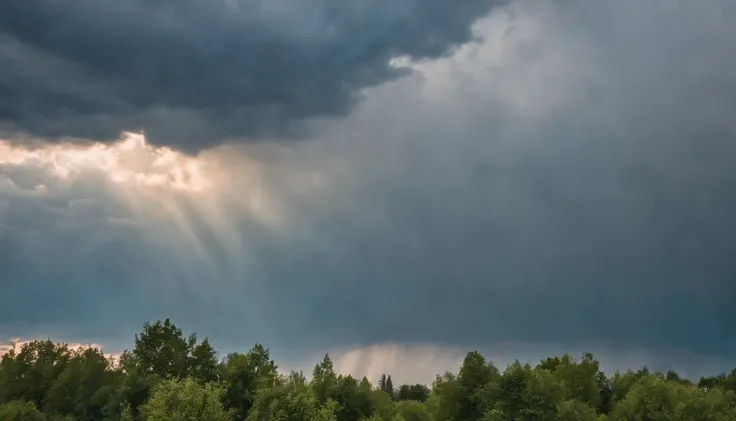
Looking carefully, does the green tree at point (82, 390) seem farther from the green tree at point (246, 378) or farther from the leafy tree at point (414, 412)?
the leafy tree at point (414, 412)

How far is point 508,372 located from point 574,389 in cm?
2812

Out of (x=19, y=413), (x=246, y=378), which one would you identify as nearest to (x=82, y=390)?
(x=19, y=413)

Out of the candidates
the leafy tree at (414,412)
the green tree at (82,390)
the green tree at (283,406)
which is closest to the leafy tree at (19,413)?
the green tree at (82,390)

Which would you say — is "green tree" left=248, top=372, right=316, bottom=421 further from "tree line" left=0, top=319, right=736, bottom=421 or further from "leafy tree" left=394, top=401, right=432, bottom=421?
"leafy tree" left=394, top=401, right=432, bottom=421

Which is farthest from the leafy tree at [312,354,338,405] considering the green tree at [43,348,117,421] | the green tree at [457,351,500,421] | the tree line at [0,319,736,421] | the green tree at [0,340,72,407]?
the green tree at [0,340,72,407]

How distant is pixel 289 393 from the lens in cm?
7762

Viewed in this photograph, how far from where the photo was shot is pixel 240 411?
91.8 meters

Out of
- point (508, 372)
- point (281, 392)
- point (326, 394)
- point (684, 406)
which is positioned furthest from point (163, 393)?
point (684, 406)

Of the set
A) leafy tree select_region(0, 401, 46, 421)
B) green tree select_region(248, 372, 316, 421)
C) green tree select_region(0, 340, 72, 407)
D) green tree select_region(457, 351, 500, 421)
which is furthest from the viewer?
green tree select_region(0, 340, 72, 407)

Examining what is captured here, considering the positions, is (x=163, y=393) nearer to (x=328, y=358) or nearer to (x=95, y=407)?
(x=328, y=358)

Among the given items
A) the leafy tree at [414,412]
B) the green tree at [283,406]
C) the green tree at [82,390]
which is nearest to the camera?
the green tree at [283,406]

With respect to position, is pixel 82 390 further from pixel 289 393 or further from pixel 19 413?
pixel 289 393

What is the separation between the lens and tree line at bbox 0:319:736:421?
Answer: 244 feet

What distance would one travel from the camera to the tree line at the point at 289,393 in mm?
74438
